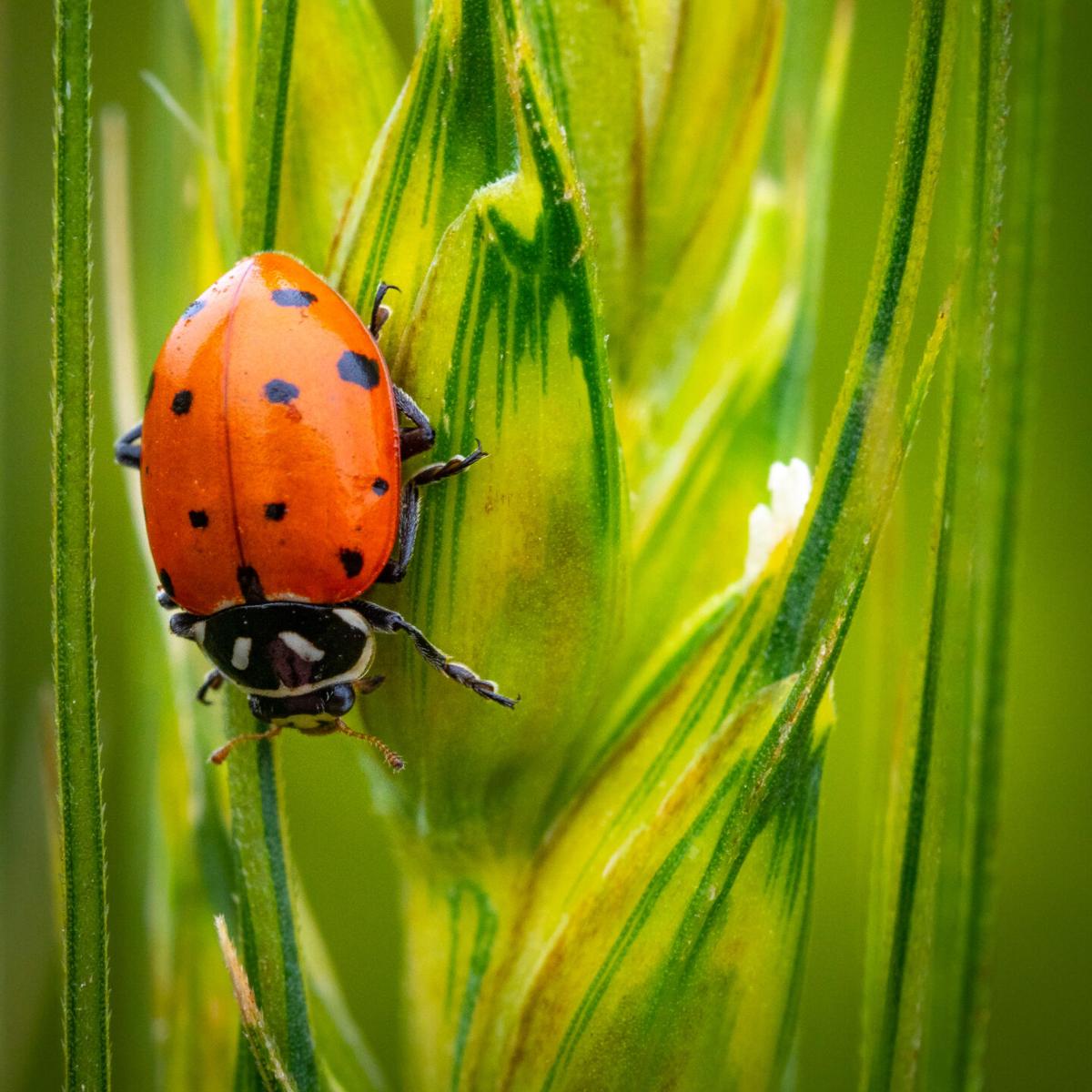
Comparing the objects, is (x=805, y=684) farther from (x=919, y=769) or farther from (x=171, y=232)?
(x=171, y=232)

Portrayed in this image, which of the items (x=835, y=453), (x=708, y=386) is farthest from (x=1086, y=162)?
(x=835, y=453)

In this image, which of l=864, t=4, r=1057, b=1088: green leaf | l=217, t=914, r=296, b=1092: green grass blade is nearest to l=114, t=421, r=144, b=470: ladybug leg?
l=217, t=914, r=296, b=1092: green grass blade

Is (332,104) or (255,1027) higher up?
(332,104)

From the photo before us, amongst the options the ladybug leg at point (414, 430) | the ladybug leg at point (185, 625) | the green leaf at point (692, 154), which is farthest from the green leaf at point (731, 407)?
the ladybug leg at point (185, 625)

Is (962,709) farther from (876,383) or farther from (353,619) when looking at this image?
(353,619)

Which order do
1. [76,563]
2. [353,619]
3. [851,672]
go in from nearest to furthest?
[76,563] < [353,619] < [851,672]

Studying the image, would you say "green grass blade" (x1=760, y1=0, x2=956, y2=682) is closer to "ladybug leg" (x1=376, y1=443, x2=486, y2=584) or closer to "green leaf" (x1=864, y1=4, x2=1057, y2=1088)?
"green leaf" (x1=864, y1=4, x2=1057, y2=1088)

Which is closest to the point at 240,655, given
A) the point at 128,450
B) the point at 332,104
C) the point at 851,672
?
the point at 128,450
